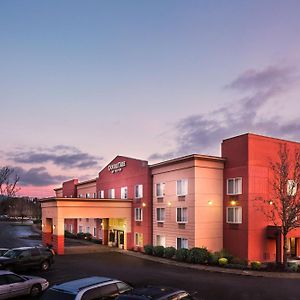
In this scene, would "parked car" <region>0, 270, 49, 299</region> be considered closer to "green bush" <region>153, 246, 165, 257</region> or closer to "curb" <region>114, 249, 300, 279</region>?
"curb" <region>114, 249, 300, 279</region>

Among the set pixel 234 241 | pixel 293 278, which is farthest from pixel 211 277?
pixel 234 241

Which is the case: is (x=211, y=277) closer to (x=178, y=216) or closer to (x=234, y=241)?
(x=234, y=241)

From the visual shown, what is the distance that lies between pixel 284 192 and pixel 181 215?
9473 millimetres

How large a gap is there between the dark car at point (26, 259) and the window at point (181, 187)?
13.2m

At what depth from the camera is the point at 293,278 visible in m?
26.6

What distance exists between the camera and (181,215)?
119ft

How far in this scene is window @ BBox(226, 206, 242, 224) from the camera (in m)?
33.9

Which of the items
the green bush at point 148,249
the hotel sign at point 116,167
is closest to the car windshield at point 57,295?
the green bush at point 148,249

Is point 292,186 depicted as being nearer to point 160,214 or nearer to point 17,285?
point 160,214

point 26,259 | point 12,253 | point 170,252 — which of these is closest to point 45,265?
point 26,259

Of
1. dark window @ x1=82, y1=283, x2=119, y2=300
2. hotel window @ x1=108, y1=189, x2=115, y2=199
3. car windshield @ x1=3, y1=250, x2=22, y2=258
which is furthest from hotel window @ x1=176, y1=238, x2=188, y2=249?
dark window @ x1=82, y1=283, x2=119, y2=300

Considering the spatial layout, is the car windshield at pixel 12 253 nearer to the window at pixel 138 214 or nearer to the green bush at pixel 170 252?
the green bush at pixel 170 252

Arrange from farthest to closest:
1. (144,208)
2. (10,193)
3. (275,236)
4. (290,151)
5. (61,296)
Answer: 1. (10,193)
2. (144,208)
3. (290,151)
4. (275,236)
5. (61,296)

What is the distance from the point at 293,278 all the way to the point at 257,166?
10262 millimetres
